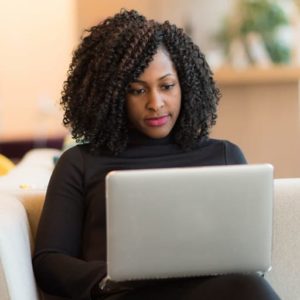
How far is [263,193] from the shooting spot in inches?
48.4

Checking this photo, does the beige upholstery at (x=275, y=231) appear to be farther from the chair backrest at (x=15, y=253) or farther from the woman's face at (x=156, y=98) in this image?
the woman's face at (x=156, y=98)

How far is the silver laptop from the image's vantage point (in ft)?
3.88

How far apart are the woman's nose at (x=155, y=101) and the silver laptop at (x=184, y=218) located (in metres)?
0.36

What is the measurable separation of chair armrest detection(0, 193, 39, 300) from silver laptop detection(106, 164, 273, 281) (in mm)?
188

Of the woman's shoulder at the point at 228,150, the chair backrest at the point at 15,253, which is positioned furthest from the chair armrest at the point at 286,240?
the chair backrest at the point at 15,253

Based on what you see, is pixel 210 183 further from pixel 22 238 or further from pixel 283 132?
pixel 283 132

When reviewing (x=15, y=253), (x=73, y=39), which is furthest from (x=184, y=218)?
(x=73, y=39)

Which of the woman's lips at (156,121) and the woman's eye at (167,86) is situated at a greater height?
the woman's eye at (167,86)

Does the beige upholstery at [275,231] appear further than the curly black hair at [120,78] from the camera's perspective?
No

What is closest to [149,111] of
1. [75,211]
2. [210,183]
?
[75,211]

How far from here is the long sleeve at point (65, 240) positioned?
1.38 m

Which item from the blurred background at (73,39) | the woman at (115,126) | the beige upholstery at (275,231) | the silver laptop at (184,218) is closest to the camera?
the silver laptop at (184,218)

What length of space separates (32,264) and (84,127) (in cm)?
35

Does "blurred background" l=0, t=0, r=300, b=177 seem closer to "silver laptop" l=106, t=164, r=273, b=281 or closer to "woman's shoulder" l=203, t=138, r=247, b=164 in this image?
"woman's shoulder" l=203, t=138, r=247, b=164
